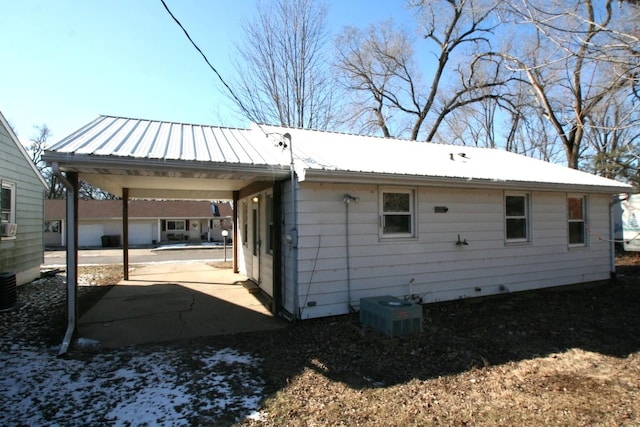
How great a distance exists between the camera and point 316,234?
19.5 ft

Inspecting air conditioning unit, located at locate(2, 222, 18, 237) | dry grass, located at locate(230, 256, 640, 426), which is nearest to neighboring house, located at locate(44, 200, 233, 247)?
air conditioning unit, located at locate(2, 222, 18, 237)

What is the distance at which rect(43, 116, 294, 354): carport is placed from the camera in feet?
16.2

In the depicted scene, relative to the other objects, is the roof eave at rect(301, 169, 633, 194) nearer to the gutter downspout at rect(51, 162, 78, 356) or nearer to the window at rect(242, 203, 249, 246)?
the gutter downspout at rect(51, 162, 78, 356)

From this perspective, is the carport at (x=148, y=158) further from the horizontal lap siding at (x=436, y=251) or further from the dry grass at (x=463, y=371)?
the dry grass at (x=463, y=371)

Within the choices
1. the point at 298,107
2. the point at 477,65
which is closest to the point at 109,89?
the point at 298,107

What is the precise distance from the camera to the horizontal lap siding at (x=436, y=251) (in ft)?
19.6

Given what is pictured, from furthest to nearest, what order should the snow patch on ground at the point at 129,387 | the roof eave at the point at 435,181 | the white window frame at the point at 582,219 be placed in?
the white window frame at the point at 582,219 < the roof eave at the point at 435,181 < the snow patch on ground at the point at 129,387

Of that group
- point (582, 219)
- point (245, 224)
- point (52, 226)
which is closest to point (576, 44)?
point (582, 219)

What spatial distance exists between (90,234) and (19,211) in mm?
20753

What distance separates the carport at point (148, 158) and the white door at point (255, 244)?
3.51 ft

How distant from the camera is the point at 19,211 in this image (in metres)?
9.84

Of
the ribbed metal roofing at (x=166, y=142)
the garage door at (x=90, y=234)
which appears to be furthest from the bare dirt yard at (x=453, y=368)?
the garage door at (x=90, y=234)

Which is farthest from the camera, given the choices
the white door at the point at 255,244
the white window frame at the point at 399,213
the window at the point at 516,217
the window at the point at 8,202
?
the window at the point at 8,202

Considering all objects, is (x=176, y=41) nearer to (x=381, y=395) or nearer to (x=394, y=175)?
(x=394, y=175)
